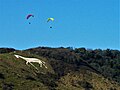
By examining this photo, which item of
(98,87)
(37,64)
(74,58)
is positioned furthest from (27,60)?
(74,58)

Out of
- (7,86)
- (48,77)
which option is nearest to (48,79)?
(48,77)

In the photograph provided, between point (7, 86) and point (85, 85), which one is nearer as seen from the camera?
point (7, 86)

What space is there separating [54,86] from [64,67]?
28.9m

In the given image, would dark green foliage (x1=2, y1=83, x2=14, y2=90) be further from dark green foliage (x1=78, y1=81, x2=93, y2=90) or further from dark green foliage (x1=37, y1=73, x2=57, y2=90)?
dark green foliage (x1=78, y1=81, x2=93, y2=90)

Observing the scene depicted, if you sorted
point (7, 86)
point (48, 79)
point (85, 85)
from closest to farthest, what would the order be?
1. point (7, 86)
2. point (48, 79)
3. point (85, 85)

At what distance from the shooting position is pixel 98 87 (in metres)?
155

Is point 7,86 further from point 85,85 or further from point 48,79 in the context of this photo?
point 85,85

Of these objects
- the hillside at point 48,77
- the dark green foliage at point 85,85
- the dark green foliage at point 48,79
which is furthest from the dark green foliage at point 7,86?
the dark green foliage at point 85,85

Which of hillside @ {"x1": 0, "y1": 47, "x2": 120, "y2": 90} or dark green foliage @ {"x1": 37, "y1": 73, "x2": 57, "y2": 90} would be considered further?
dark green foliage @ {"x1": 37, "y1": 73, "x2": 57, "y2": 90}

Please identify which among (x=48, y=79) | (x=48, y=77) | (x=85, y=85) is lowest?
(x=85, y=85)

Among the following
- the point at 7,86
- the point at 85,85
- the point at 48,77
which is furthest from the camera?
the point at 85,85

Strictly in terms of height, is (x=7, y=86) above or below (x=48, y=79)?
below

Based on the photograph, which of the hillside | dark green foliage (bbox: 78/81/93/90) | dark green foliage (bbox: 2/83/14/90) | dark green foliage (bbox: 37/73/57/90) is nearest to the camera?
dark green foliage (bbox: 2/83/14/90)

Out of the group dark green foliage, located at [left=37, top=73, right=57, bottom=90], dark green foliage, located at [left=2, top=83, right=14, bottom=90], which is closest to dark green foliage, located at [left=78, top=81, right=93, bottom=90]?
dark green foliage, located at [left=37, top=73, right=57, bottom=90]
